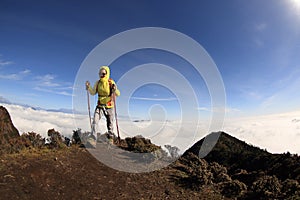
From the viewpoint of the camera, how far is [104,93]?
12.1m

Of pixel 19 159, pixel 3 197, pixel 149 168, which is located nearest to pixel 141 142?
pixel 149 168

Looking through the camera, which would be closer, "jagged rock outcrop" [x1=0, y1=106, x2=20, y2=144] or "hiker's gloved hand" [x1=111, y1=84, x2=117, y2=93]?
"hiker's gloved hand" [x1=111, y1=84, x2=117, y2=93]

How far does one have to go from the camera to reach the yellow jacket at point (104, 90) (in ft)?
39.4

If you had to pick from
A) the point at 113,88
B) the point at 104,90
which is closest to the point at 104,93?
the point at 104,90

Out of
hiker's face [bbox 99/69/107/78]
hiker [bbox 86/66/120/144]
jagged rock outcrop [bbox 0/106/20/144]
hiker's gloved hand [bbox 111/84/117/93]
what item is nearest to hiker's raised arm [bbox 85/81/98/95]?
hiker [bbox 86/66/120/144]

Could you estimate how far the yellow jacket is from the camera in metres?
12.0

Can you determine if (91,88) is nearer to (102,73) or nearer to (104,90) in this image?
(104,90)

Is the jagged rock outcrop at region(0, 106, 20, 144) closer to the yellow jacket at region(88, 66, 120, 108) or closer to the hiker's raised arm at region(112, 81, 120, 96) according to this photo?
the yellow jacket at region(88, 66, 120, 108)

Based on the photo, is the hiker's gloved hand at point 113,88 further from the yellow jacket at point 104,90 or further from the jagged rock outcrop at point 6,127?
the jagged rock outcrop at point 6,127

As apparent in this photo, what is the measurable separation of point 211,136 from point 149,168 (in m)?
5.69

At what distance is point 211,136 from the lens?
14883 mm

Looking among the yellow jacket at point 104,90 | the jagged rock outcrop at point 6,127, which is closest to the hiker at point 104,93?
the yellow jacket at point 104,90

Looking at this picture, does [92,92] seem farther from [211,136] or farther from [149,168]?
[211,136]

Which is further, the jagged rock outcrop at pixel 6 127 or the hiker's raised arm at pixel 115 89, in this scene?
the jagged rock outcrop at pixel 6 127
